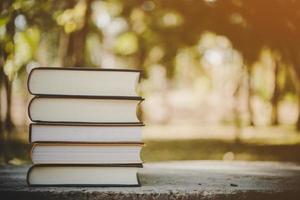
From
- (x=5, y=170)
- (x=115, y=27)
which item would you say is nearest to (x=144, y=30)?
(x=115, y=27)

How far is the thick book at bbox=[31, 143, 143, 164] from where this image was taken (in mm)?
2092

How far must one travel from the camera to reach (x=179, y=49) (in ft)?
51.5

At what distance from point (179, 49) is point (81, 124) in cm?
1372

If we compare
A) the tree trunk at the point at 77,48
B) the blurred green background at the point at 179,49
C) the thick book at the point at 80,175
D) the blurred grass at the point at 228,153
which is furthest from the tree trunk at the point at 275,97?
the thick book at the point at 80,175

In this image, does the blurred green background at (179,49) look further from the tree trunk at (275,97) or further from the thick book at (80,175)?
the thick book at (80,175)

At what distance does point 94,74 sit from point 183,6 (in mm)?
8135

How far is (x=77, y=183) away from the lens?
215 cm

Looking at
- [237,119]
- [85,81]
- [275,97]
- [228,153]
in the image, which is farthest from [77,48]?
[275,97]

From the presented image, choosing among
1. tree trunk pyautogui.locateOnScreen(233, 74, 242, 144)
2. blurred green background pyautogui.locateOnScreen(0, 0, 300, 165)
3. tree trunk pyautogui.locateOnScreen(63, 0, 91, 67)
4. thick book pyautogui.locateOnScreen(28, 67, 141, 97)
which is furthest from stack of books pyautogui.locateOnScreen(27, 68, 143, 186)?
tree trunk pyautogui.locateOnScreen(233, 74, 242, 144)

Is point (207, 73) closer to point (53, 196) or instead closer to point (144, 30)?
point (144, 30)

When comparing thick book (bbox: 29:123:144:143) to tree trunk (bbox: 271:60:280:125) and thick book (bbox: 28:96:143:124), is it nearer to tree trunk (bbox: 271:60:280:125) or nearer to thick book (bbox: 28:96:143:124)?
thick book (bbox: 28:96:143:124)

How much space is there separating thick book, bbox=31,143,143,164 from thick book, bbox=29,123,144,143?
0.02m

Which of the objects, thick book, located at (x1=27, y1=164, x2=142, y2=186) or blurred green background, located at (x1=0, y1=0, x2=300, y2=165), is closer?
thick book, located at (x1=27, y1=164, x2=142, y2=186)

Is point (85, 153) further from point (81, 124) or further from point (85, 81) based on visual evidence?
point (85, 81)
